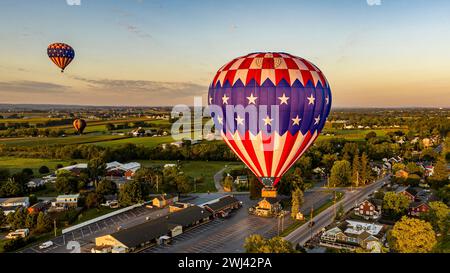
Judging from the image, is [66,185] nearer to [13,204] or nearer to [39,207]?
[13,204]

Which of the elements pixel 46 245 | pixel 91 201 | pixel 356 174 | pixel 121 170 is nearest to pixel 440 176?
pixel 356 174

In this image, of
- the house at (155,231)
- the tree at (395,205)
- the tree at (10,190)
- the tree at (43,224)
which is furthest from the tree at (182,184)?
the tree at (395,205)

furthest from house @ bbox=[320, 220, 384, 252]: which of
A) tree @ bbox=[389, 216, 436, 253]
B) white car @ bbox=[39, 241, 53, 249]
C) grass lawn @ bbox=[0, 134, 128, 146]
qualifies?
grass lawn @ bbox=[0, 134, 128, 146]

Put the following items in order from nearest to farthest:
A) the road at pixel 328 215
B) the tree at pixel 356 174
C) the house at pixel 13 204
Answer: the road at pixel 328 215
the house at pixel 13 204
the tree at pixel 356 174

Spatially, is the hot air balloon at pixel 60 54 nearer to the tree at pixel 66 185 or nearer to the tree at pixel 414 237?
the tree at pixel 66 185
